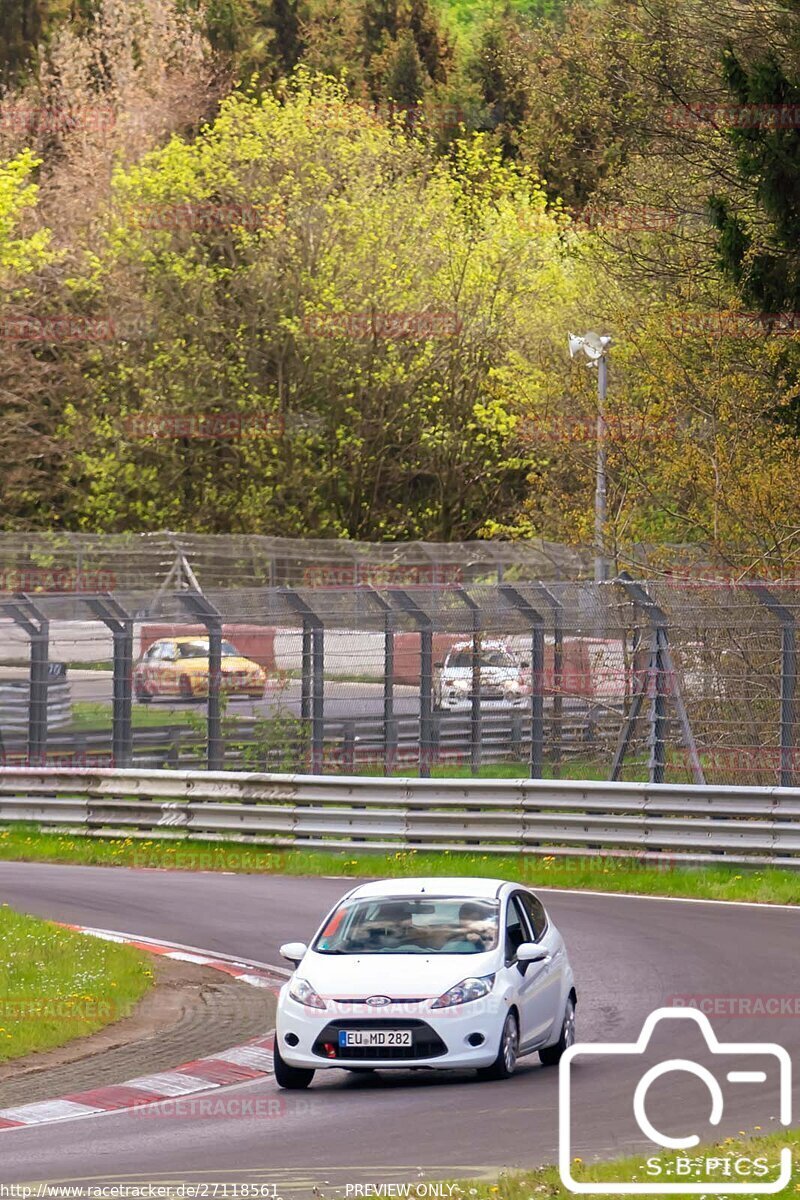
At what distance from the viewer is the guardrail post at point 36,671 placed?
85.5 ft

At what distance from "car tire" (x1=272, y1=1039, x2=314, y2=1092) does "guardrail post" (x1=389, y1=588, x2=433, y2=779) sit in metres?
12.2

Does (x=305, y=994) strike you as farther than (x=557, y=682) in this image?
No

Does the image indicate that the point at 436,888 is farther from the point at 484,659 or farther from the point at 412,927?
the point at 484,659

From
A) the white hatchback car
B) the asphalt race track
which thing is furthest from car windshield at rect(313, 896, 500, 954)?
the asphalt race track

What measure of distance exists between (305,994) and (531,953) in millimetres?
1399

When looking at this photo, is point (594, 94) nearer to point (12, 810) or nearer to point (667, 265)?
point (667, 265)

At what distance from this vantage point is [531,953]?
12164 mm

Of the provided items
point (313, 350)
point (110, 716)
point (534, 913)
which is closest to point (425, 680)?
point (110, 716)

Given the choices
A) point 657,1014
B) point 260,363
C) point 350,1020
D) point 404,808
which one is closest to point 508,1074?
point 350,1020

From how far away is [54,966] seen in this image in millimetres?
15500

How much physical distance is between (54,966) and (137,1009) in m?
0.95

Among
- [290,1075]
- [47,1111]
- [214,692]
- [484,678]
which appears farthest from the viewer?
[214,692]

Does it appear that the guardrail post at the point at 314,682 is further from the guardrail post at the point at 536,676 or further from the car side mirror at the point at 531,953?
the car side mirror at the point at 531,953

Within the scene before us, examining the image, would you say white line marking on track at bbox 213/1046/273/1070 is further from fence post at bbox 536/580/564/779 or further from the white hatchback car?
fence post at bbox 536/580/564/779
